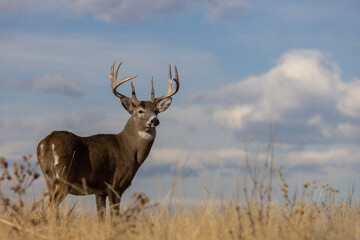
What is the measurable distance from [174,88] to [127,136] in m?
1.72

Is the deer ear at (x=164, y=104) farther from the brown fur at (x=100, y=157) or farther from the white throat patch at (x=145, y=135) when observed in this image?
the white throat patch at (x=145, y=135)

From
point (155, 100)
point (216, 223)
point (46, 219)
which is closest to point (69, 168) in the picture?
point (46, 219)

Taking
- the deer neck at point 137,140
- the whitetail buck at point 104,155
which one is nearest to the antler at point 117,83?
the whitetail buck at point 104,155

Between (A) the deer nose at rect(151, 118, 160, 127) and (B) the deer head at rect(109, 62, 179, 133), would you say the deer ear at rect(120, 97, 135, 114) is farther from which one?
(A) the deer nose at rect(151, 118, 160, 127)

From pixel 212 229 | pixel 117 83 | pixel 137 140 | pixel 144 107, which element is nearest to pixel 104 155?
pixel 137 140

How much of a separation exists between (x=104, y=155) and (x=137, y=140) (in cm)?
98

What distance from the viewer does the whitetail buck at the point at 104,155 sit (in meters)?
9.41

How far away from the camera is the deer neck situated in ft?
35.9

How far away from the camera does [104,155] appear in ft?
33.7

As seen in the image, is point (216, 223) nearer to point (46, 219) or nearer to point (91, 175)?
point (46, 219)

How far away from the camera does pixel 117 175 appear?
1033cm

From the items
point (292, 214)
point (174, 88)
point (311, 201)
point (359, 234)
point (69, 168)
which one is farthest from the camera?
point (174, 88)

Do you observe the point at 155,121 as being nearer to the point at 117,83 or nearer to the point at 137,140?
the point at 137,140

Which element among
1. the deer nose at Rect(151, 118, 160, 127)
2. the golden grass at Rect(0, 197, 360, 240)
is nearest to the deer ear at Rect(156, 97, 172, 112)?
the deer nose at Rect(151, 118, 160, 127)
